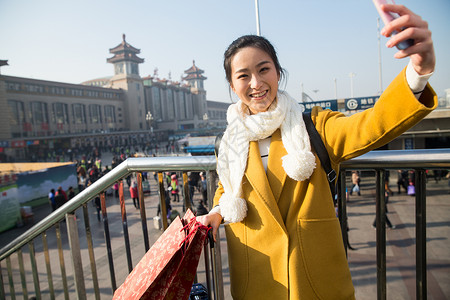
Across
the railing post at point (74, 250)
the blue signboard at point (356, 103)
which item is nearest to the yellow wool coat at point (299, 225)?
the railing post at point (74, 250)

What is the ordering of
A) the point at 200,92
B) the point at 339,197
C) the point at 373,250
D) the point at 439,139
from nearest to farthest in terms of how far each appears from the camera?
the point at 339,197 < the point at 373,250 < the point at 439,139 < the point at 200,92

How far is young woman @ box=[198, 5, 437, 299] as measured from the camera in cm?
91

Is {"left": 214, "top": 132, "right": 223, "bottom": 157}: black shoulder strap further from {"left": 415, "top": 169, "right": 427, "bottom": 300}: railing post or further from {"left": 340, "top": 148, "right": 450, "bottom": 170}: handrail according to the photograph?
{"left": 415, "top": 169, "right": 427, "bottom": 300}: railing post

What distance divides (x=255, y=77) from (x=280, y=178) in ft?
1.23

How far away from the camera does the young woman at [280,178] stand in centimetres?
91

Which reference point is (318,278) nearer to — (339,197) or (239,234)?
(239,234)

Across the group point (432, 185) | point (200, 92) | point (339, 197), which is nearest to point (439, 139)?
point (432, 185)

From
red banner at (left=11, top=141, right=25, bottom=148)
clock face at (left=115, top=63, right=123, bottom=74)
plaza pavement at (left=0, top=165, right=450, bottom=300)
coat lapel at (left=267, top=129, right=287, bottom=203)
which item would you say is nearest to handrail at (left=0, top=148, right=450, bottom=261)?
coat lapel at (left=267, top=129, right=287, bottom=203)

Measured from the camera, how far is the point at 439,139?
13555 millimetres

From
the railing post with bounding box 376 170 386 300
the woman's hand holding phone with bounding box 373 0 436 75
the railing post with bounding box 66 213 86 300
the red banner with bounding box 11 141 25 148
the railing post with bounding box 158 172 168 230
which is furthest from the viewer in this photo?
the red banner with bounding box 11 141 25 148

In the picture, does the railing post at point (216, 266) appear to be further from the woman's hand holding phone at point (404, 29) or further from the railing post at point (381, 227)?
the woman's hand holding phone at point (404, 29)

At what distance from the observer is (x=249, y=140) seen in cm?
108

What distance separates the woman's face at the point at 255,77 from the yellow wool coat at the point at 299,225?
152mm

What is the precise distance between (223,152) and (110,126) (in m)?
46.7
